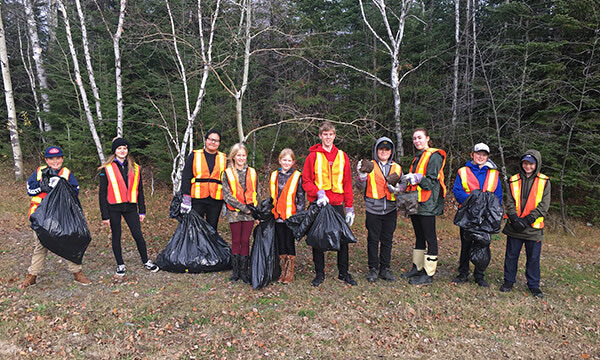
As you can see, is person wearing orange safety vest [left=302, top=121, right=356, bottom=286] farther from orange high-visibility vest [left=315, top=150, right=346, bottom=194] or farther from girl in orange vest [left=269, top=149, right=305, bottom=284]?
girl in orange vest [left=269, top=149, right=305, bottom=284]

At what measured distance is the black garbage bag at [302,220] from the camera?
13.1 feet

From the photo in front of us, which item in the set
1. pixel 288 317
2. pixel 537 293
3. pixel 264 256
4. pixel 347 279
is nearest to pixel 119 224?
pixel 264 256

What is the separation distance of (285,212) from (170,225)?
4.46 m

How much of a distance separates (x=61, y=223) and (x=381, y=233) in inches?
151

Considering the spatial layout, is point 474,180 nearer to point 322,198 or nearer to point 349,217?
point 349,217

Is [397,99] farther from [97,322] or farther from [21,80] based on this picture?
[21,80]

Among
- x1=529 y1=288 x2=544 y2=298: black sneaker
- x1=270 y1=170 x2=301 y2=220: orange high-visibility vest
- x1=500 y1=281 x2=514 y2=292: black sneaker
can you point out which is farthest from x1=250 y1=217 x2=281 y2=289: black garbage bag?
x1=529 y1=288 x2=544 y2=298: black sneaker

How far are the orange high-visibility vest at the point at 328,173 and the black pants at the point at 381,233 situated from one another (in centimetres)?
63

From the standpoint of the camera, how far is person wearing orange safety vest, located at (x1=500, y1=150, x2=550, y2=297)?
4.08 m

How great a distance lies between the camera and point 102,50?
1098 cm

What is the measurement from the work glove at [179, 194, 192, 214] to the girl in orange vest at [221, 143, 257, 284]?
1.84 feet

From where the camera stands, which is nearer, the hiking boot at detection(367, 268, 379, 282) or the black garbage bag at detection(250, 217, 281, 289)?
the black garbage bag at detection(250, 217, 281, 289)

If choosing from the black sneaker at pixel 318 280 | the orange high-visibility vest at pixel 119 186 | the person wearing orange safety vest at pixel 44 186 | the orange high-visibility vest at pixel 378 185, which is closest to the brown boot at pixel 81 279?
the person wearing orange safety vest at pixel 44 186

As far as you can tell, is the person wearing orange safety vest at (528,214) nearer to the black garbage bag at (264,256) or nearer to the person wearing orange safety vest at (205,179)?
the black garbage bag at (264,256)
